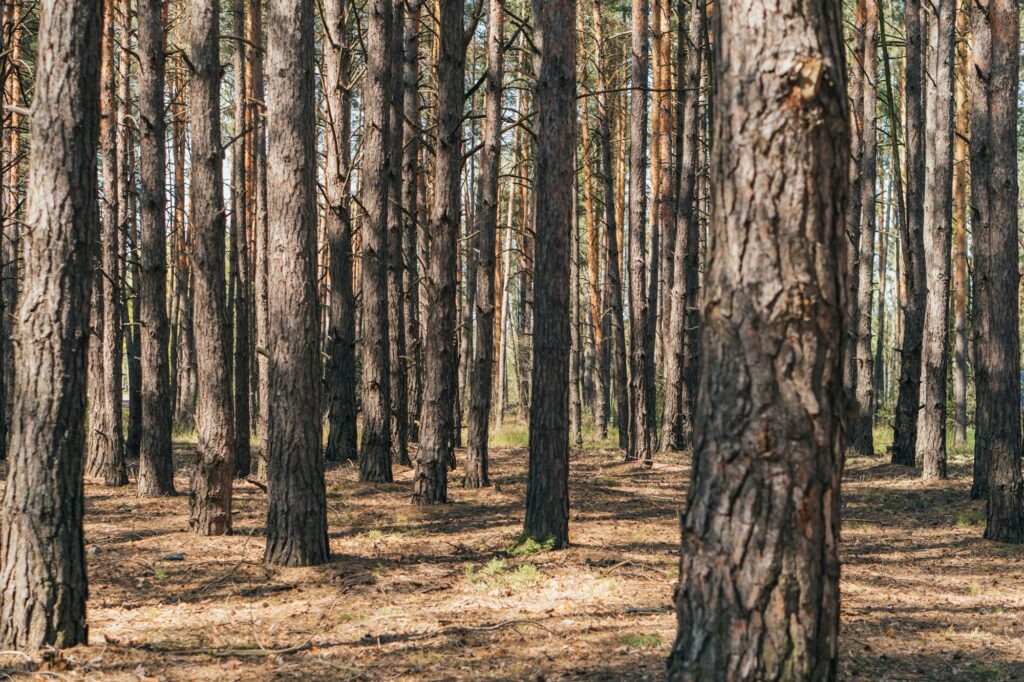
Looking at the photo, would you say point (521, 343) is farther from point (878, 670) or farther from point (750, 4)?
point (750, 4)

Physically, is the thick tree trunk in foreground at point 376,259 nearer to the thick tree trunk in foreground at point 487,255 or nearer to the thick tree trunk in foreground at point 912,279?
the thick tree trunk in foreground at point 487,255

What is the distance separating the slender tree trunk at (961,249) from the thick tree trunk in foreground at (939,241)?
8.93m

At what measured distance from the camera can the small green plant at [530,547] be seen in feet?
25.4

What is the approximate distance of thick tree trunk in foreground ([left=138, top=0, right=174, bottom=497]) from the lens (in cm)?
1002

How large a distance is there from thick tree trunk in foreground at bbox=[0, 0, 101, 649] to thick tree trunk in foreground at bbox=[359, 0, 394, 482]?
20.6ft

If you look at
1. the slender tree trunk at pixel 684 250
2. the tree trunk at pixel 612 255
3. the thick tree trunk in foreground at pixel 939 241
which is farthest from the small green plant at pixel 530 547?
the slender tree trunk at pixel 684 250

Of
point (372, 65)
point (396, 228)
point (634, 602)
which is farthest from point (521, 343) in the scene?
point (634, 602)

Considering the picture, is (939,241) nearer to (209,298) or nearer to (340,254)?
(340,254)

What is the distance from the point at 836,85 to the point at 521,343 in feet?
87.9

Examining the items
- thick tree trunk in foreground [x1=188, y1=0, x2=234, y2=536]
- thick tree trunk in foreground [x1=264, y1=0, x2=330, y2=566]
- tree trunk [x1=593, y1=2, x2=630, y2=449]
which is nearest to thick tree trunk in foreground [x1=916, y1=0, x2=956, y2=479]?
tree trunk [x1=593, y1=2, x2=630, y2=449]

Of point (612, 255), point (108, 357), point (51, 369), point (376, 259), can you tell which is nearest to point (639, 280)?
point (612, 255)

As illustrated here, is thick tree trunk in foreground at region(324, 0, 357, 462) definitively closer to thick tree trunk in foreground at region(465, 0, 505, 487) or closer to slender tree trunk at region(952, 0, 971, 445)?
thick tree trunk in foreground at region(465, 0, 505, 487)

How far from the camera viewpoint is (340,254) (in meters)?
13.4

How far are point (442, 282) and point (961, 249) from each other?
1969 centimetres
